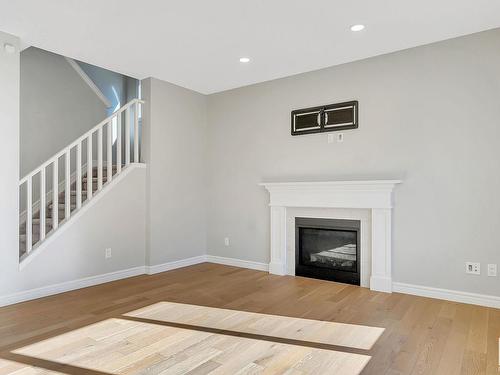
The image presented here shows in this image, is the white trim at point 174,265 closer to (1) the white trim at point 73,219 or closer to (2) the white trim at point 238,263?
(2) the white trim at point 238,263

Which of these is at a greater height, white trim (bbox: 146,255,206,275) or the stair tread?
the stair tread

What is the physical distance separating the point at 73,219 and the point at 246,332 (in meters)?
2.39

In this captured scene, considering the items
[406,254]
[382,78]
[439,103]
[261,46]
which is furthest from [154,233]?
[439,103]

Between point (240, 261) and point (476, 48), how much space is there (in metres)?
3.71

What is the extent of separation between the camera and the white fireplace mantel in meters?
3.68

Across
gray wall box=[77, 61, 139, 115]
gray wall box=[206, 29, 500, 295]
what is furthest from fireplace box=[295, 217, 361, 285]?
gray wall box=[77, 61, 139, 115]

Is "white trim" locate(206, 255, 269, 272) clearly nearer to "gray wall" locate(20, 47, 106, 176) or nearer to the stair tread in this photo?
the stair tread

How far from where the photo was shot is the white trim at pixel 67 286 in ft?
10.8

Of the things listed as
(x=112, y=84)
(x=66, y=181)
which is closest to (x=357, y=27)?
(x=66, y=181)

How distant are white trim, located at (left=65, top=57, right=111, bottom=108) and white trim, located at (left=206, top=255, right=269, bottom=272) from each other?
297cm

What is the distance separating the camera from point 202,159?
5.32 metres

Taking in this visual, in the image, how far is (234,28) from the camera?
10.4ft

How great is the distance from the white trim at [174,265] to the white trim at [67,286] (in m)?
0.13

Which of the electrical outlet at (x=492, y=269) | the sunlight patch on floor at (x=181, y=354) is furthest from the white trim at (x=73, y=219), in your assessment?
the electrical outlet at (x=492, y=269)
